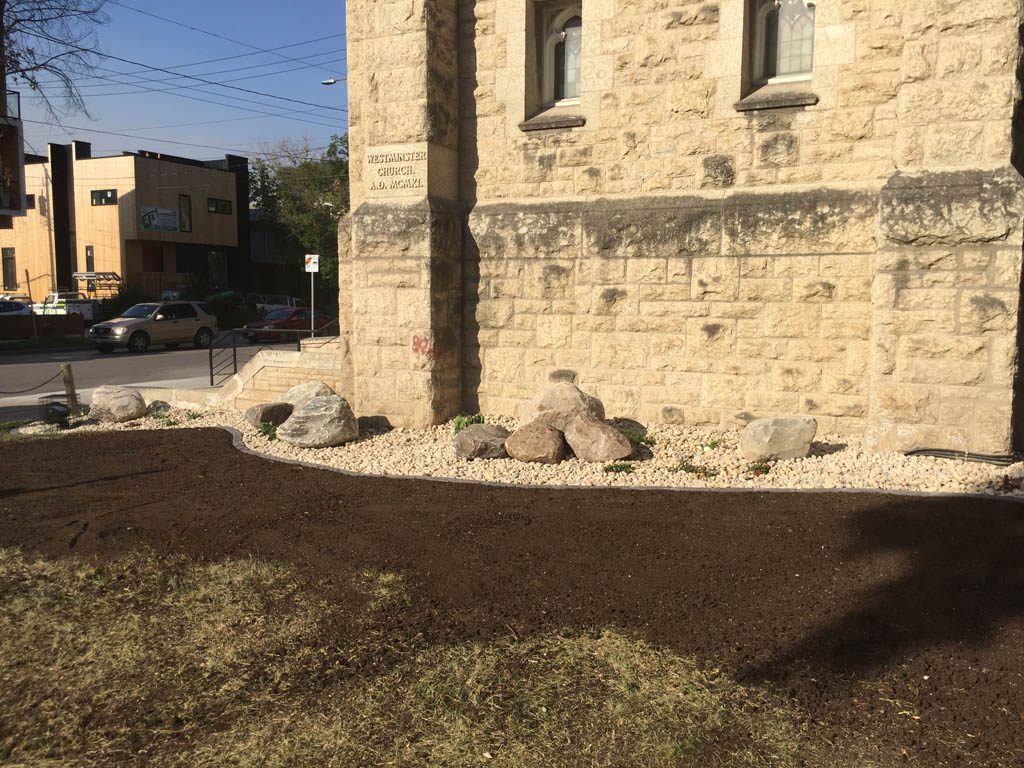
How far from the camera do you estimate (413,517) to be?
595 cm

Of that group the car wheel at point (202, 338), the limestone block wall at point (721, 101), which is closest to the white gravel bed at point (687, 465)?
the limestone block wall at point (721, 101)

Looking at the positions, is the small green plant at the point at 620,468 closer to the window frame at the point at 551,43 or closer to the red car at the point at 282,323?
the window frame at the point at 551,43

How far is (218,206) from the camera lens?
40562 millimetres

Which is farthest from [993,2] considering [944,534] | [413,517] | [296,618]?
[296,618]

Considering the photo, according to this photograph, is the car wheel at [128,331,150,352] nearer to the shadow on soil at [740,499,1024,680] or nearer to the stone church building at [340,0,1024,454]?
the stone church building at [340,0,1024,454]

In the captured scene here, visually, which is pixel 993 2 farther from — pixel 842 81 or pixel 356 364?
pixel 356 364

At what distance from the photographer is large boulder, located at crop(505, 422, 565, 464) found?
7371 millimetres

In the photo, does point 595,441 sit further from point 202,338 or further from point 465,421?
point 202,338

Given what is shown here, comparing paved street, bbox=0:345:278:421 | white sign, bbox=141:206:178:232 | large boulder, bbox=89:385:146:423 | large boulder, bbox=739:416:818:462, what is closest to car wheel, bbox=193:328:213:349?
paved street, bbox=0:345:278:421

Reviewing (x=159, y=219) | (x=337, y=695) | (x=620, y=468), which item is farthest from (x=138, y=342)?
(x=337, y=695)

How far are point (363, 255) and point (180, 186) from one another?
33.7 meters

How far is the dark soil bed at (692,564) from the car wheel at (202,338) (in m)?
19.9

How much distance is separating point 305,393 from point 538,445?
10.4 ft

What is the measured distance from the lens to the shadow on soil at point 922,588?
3.63m
